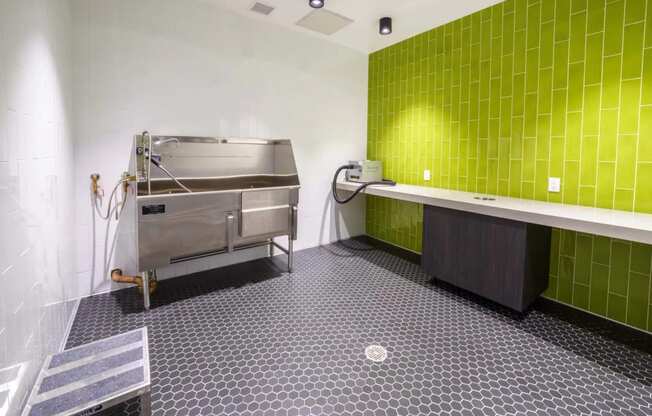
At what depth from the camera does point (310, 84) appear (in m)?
3.86

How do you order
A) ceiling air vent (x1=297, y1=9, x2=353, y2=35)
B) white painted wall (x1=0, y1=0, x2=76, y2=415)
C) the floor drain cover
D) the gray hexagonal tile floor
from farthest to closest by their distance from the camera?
ceiling air vent (x1=297, y1=9, x2=353, y2=35) → the floor drain cover → the gray hexagonal tile floor → white painted wall (x1=0, y1=0, x2=76, y2=415)

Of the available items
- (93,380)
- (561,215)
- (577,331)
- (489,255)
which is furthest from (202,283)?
(577,331)

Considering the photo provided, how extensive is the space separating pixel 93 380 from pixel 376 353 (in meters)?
1.41

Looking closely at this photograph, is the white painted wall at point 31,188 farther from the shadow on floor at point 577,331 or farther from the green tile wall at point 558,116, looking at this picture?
the green tile wall at point 558,116

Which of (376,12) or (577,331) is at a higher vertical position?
(376,12)

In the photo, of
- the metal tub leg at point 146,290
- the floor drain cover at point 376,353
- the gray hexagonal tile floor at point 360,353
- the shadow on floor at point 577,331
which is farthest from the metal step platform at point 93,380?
the shadow on floor at point 577,331

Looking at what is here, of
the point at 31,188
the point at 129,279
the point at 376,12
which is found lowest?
the point at 129,279

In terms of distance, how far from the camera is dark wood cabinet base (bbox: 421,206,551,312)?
236cm

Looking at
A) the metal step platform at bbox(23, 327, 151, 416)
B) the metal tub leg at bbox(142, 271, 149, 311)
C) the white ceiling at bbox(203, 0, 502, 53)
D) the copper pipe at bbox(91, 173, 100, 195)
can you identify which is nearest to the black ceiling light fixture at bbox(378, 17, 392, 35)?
the white ceiling at bbox(203, 0, 502, 53)

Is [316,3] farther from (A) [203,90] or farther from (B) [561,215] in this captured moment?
(B) [561,215]

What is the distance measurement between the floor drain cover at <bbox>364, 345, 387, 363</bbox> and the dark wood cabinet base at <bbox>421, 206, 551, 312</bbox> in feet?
3.43

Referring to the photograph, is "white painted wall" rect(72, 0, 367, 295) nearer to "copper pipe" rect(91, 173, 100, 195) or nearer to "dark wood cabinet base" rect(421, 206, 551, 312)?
"copper pipe" rect(91, 173, 100, 195)

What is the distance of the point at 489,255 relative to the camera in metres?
2.53

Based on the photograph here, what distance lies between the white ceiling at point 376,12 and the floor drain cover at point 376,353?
2895 millimetres
